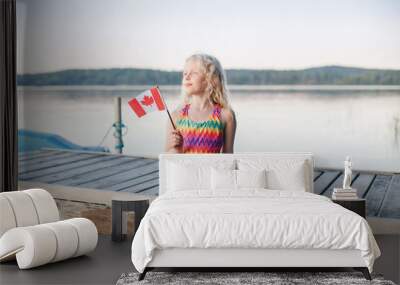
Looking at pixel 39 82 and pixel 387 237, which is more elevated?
pixel 39 82

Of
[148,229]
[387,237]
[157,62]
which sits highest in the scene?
[157,62]

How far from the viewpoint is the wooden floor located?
7590 mm

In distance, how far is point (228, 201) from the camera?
5.76 metres

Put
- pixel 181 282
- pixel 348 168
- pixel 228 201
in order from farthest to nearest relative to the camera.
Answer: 1. pixel 348 168
2. pixel 228 201
3. pixel 181 282

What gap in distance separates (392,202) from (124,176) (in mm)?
2908

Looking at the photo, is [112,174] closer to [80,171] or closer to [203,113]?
[80,171]

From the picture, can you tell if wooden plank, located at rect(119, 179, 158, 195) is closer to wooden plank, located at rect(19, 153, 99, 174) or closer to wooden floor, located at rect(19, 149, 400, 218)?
wooden floor, located at rect(19, 149, 400, 218)

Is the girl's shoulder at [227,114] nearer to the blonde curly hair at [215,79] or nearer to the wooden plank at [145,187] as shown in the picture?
the blonde curly hair at [215,79]

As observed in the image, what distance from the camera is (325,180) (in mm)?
7656

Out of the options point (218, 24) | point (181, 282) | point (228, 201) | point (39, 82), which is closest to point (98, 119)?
point (39, 82)

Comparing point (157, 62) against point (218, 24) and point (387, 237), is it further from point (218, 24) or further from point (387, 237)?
point (387, 237)

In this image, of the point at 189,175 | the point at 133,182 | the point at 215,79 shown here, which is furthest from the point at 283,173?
the point at 133,182

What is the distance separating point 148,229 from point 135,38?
3.18 metres

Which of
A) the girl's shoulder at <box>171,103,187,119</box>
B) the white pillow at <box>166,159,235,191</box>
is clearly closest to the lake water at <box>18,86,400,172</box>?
the girl's shoulder at <box>171,103,187,119</box>
